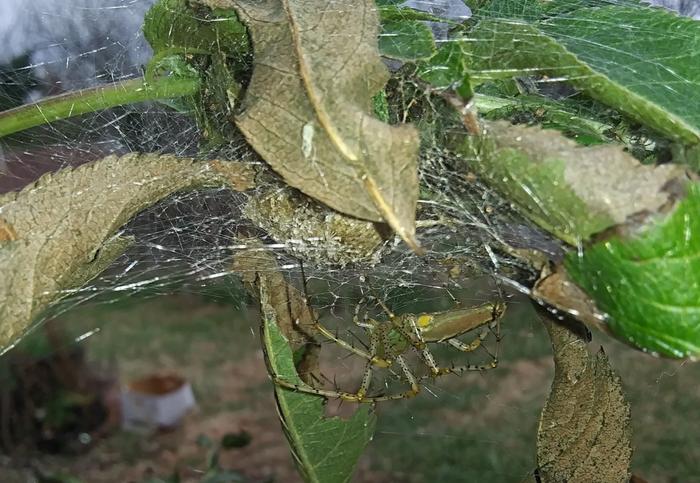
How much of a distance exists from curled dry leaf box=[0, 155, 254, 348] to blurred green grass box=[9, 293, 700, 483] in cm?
261

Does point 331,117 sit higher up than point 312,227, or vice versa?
point 331,117

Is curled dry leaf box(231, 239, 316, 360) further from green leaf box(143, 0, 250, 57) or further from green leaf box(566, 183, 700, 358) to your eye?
green leaf box(566, 183, 700, 358)

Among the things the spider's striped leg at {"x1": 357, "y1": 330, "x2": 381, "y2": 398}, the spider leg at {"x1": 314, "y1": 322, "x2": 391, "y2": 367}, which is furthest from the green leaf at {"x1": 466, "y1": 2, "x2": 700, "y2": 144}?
the spider's striped leg at {"x1": 357, "y1": 330, "x2": 381, "y2": 398}

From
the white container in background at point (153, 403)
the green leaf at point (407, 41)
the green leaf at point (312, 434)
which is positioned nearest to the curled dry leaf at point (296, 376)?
the green leaf at point (312, 434)

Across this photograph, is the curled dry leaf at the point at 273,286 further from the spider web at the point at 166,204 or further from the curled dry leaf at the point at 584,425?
the curled dry leaf at the point at 584,425

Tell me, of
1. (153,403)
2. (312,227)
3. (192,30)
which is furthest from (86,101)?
(153,403)

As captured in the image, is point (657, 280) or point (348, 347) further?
point (348, 347)

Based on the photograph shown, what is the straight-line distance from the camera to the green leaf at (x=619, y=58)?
47 centimetres

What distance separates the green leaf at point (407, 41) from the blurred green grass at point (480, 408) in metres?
2.64

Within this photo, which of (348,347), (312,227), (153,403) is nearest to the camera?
(312,227)

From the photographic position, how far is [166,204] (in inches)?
26.9

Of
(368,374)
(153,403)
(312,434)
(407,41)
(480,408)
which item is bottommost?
(480,408)

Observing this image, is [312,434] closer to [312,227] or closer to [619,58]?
[312,227]

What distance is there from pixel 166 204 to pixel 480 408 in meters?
3.76
